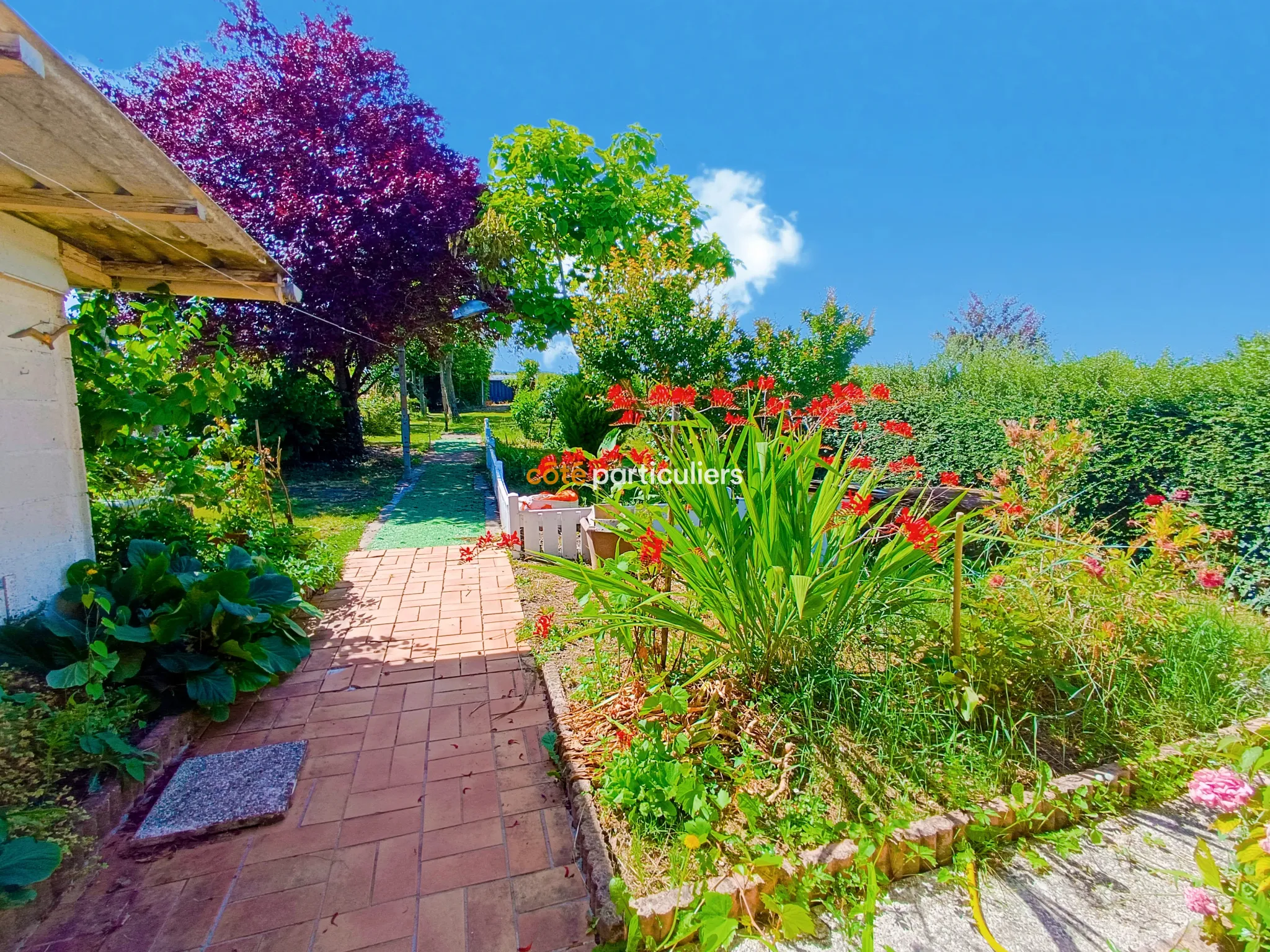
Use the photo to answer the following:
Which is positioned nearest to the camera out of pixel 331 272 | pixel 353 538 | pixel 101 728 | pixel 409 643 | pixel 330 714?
pixel 101 728

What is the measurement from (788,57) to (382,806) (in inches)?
252

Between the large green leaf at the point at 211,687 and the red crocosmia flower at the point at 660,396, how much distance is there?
2.31m

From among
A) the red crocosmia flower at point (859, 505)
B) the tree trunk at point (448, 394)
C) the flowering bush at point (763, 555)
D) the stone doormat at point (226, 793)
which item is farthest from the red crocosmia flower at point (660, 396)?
the tree trunk at point (448, 394)

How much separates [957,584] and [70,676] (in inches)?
135

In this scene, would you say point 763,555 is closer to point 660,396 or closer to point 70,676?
point 660,396

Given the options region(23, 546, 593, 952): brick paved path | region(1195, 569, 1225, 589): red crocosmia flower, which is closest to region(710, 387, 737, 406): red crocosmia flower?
region(23, 546, 593, 952): brick paved path

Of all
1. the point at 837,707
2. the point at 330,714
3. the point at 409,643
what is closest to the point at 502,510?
the point at 409,643

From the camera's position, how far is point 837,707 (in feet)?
6.28

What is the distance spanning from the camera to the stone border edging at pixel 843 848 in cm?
148

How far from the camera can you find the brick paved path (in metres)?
1.58

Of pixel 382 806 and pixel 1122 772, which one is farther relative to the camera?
pixel 382 806

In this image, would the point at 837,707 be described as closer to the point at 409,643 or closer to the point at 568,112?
the point at 409,643

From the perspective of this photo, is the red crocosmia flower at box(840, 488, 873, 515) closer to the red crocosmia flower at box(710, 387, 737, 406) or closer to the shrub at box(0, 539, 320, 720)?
the red crocosmia flower at box(710, 387, 737, 406)

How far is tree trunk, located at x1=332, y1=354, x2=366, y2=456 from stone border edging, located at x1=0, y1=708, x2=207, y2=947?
933cm
